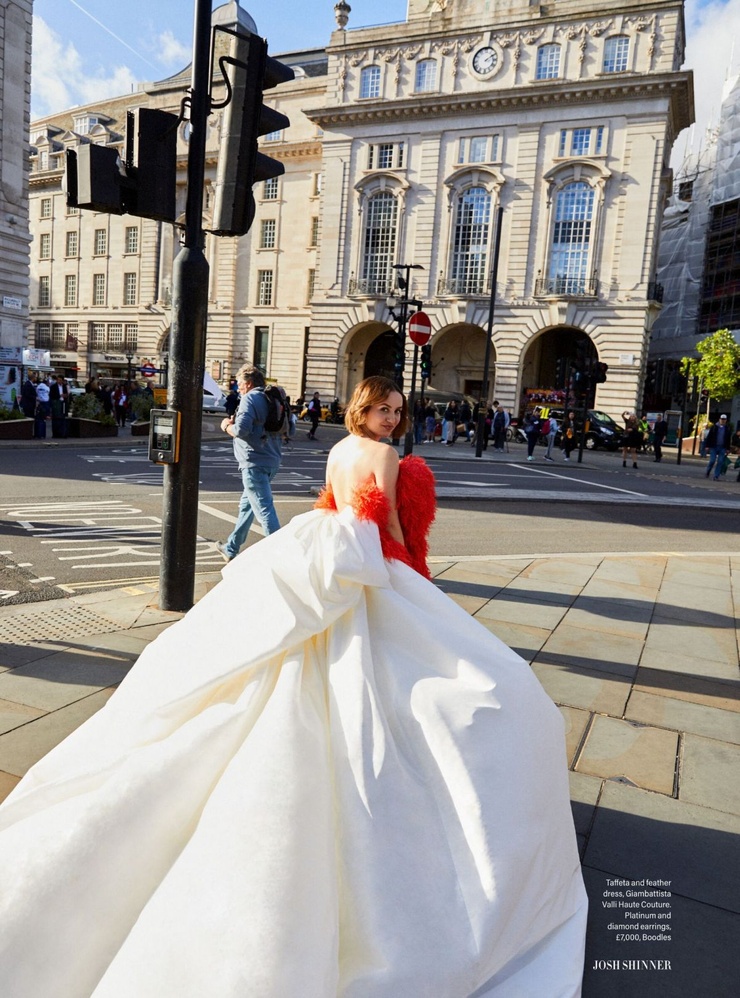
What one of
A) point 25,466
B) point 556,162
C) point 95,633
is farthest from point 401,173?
point 95,633

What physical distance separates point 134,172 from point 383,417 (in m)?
2.65

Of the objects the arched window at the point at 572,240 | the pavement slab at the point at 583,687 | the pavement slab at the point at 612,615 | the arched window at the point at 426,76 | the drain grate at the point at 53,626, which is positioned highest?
the arched window at the point at 426,76

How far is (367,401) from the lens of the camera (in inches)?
132

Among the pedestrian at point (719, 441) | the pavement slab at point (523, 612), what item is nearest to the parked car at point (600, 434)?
the pedestrian at point (719, 441)

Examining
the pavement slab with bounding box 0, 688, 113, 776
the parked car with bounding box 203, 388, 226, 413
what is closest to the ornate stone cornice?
the parked car with bounding box 203, 388, 226, 413

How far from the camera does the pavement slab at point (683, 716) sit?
407 centimetres

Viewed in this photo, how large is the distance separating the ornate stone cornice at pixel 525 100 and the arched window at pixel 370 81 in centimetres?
84

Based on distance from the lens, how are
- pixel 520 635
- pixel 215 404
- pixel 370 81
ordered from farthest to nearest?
pixel 370 81 → pixel 215 404 → pixel 520 635

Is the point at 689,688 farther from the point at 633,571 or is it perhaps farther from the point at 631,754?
the point at 633,571

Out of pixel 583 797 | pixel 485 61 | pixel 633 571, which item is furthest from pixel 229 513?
pixel 485 61

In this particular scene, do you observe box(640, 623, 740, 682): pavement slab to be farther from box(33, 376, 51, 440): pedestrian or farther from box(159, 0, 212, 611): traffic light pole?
box(33, 376, 51, 440): pedestrian

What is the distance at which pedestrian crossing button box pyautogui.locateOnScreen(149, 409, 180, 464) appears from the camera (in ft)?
17.2

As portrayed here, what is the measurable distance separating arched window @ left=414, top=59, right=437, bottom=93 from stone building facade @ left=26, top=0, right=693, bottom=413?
0.07 meters

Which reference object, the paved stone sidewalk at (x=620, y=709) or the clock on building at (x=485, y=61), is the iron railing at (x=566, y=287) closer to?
the clock on building at (x=485, y=61)
